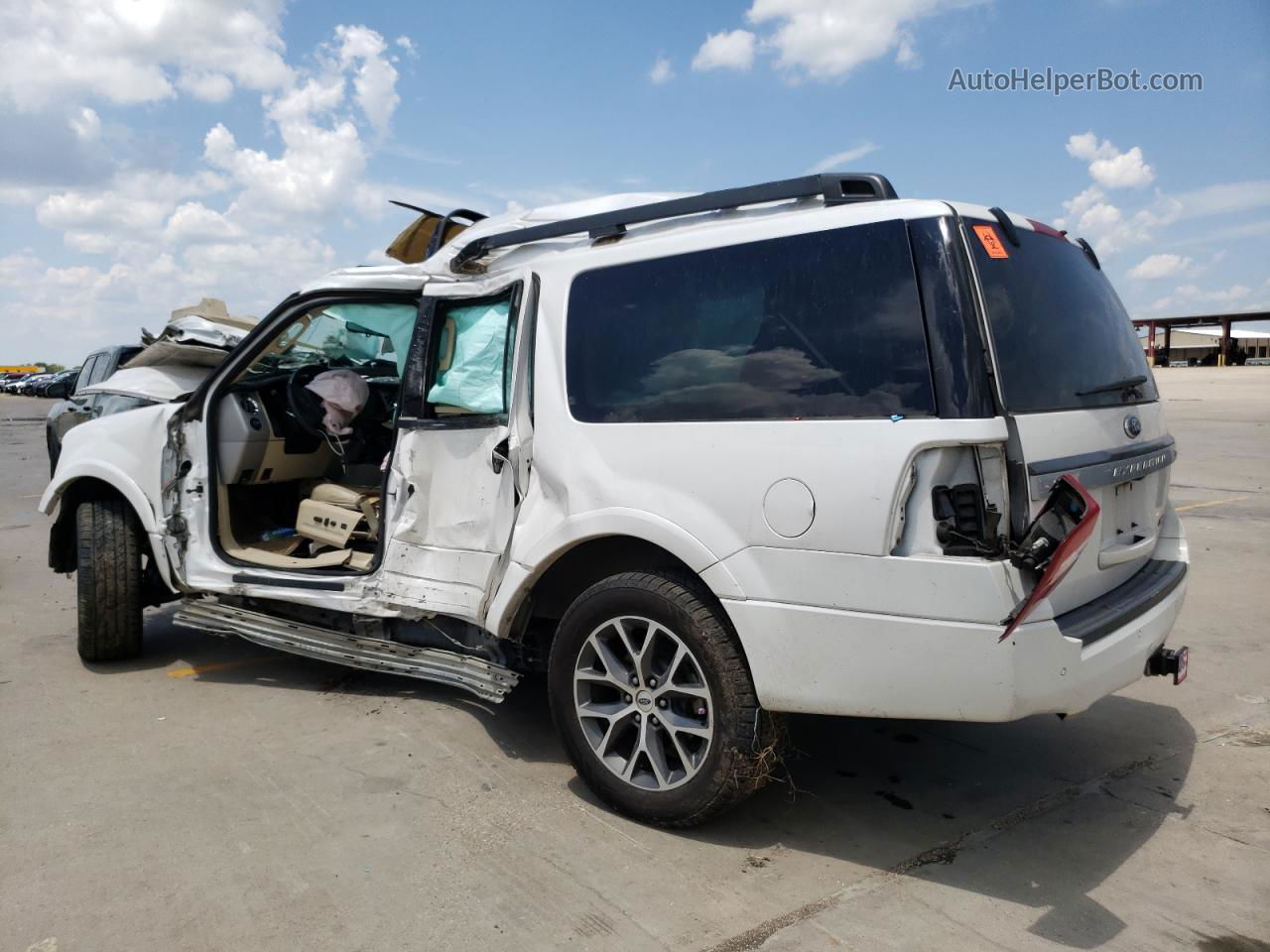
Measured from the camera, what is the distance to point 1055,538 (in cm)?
265

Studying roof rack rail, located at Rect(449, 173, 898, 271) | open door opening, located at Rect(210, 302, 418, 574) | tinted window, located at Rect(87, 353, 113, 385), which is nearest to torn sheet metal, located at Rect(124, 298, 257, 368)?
open door opening, located at Rect(210, 302, 418, 574)

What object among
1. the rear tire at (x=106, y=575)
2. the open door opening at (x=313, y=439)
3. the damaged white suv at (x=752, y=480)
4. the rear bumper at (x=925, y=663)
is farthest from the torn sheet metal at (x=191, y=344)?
the rear bumper at (x=925, y=663)

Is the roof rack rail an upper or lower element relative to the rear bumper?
upper

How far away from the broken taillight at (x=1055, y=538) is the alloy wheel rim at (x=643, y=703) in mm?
1059

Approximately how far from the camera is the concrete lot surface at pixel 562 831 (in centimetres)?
271

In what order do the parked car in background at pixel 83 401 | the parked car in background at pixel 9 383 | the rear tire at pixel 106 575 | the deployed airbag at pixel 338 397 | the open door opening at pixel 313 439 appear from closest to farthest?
the open door opening at pixel 313 439, the rear tire at pixel 106 575, the deployed airbag at pixel 338 397, the parked car in background at pixel 83 401, the parked car in background at pixel 9 383

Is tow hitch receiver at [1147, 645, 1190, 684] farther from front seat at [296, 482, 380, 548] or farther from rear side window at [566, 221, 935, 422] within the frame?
front seat at [296, 482, 380, 548]

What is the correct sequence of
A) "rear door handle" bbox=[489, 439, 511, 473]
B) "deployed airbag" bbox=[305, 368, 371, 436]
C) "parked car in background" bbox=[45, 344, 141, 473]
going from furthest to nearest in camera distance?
"parked car in background" bbox=[45, 344, 141, 473], "deployed airbag" bbox=[305, 368, 371, 436], "rear door handle" bbox=[489, 439, 511, 473]

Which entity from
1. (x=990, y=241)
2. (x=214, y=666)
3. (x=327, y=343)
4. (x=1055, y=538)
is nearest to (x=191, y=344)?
(x=327, y=343)

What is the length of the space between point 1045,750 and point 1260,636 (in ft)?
7.64

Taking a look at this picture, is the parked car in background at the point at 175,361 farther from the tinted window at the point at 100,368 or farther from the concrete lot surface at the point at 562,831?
the tinted window at the point at 100,368

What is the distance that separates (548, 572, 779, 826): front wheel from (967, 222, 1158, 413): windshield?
4.00ft

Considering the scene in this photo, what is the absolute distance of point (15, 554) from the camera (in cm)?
869

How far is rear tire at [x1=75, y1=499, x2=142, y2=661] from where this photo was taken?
16.7ft
